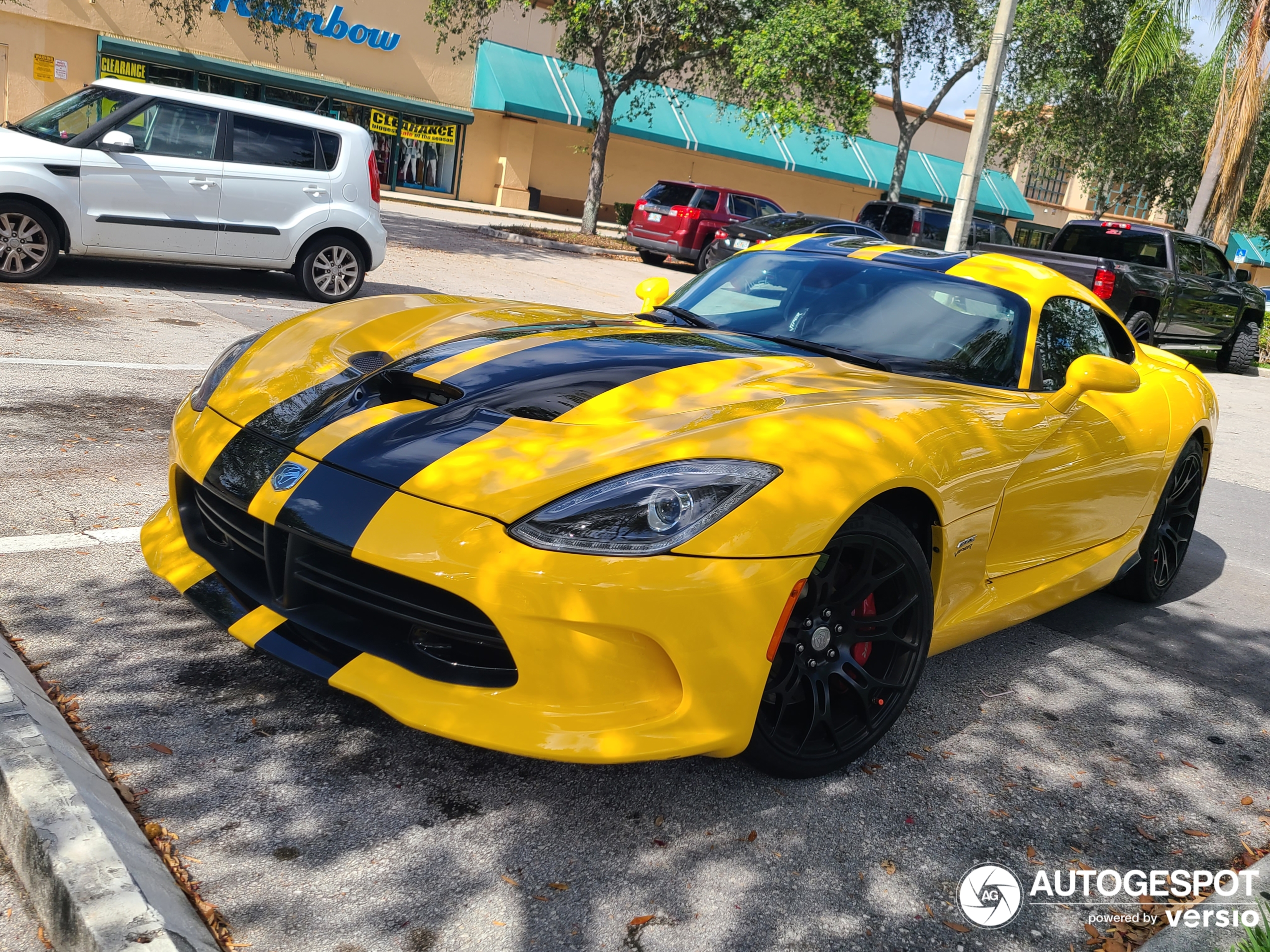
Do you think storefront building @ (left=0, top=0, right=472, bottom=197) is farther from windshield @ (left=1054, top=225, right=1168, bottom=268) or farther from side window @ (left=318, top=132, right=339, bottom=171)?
windshield @ (left=1054, top=225, right=1168, bottom=268)

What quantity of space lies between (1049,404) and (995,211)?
1655 inches

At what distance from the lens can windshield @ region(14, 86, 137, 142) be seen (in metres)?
9.11

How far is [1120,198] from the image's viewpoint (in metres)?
39.1

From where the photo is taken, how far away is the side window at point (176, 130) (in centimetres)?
927

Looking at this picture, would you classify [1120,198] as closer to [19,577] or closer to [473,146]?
[473,146]

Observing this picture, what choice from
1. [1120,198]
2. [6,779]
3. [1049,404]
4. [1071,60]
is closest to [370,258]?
[1049,404]

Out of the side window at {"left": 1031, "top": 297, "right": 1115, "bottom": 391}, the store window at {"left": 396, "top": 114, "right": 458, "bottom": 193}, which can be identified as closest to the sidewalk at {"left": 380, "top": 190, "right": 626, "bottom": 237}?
the store window at {"left": 396, "top": 114, "right": 458, "bottom": 193}

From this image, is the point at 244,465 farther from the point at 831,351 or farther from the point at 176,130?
the point at 176,130

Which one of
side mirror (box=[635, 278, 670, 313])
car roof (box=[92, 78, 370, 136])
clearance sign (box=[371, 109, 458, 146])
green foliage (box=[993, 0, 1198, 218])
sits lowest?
side mirror (box=[635, 278, 670, 313])

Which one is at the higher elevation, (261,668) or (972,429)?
(972,429)

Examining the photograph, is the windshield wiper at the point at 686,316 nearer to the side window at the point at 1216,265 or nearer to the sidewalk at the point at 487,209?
the side window at the point at 1216,265

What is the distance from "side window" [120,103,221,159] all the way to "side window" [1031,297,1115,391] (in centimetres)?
795

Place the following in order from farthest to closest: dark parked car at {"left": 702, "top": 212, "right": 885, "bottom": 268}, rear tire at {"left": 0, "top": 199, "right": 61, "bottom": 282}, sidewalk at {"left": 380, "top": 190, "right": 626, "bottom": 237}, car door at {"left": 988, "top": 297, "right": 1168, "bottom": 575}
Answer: sidewalk at {"left": 380, "top": 190, "right": 626, "bottom": 237}
dark parked car at {"left": 702, "top": 212, "right": 885, "bottom": 268}
rear tire at {"left": 0, "top": 199, "right": 61, "bottom": 282}
car door at {"left": 988, "top": 297, "right": 1168, "bottom": 575}

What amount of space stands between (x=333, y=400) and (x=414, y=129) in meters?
29.0
